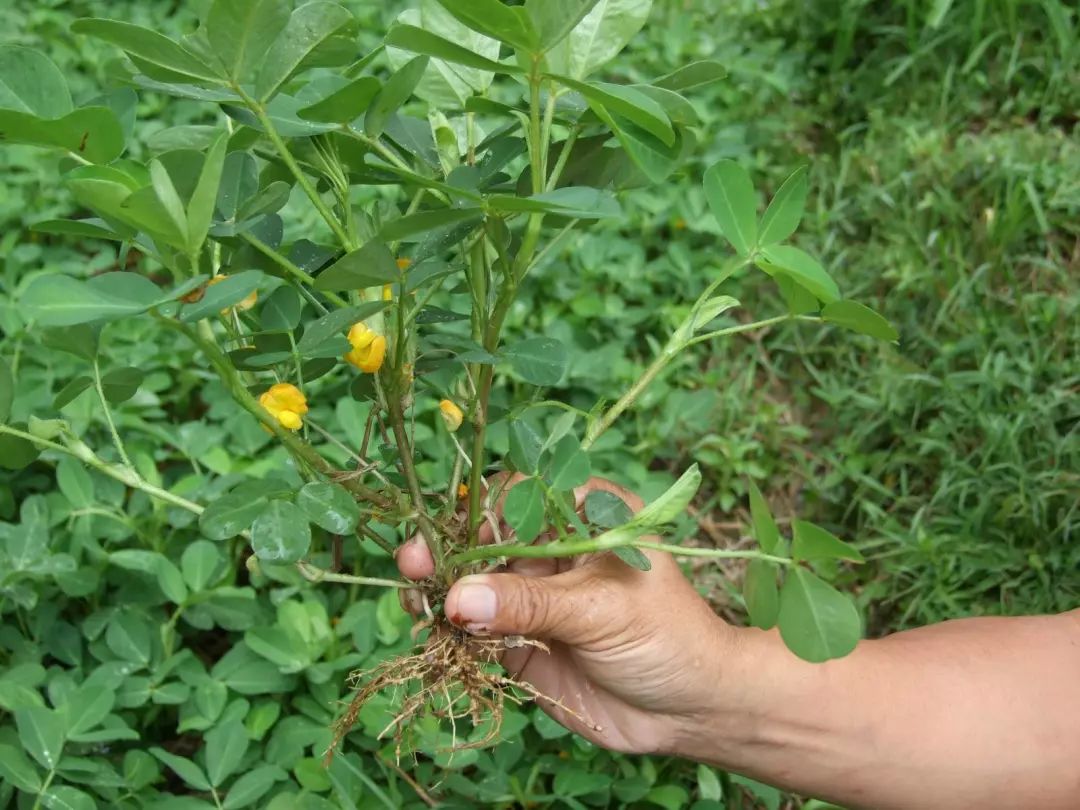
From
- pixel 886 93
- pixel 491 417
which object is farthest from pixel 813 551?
pixel 886 93

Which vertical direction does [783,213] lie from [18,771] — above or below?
above

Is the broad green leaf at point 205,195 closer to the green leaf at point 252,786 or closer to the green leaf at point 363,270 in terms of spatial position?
the green leaf at point 363,270

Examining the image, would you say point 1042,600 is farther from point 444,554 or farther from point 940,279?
point 444,554

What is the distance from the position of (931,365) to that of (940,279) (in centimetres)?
23

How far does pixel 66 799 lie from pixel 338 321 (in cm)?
80

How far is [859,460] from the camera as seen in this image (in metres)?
1.85

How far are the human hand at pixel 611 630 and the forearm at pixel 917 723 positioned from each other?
0.17 ft

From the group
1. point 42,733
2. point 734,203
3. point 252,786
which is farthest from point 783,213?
point 42,733

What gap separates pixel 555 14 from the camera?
2.07 ft

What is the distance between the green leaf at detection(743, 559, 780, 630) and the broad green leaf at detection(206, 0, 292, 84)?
0.54 m

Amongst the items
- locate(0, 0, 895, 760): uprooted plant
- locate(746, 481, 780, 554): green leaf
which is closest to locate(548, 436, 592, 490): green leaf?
locate(0, 0, 895, 760): uprooted plant

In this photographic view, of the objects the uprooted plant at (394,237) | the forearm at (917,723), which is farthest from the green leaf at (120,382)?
the forearm at (917,723)

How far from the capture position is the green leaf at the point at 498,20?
608mm

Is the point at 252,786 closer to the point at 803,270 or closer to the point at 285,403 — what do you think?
the point at 285,403
